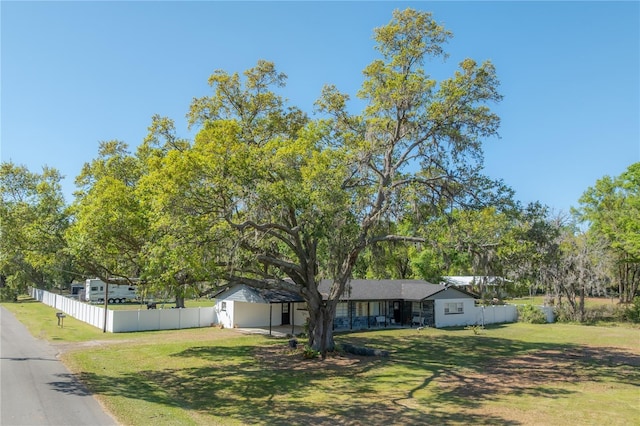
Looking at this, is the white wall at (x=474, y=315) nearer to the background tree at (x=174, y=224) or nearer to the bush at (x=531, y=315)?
the bush at (x=531, y=315)

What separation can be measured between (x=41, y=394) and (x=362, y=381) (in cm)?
1035

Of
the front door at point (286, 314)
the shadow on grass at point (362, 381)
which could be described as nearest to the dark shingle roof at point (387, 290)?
the front door at point (286, 314)

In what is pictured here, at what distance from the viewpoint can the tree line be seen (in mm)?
16031

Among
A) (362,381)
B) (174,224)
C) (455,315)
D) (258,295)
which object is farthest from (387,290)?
(174,224)

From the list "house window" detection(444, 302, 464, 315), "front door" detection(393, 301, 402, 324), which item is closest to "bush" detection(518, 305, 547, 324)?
"house window" detection(444, 302, 464, 315)

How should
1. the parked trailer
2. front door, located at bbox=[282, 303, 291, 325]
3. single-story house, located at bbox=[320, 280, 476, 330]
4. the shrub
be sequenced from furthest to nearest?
the parked trailer
front door, located at bbox=[282, 303, 291, 325]
single-story house, located at bbox=[320, 280, 476, 330]
the shrub

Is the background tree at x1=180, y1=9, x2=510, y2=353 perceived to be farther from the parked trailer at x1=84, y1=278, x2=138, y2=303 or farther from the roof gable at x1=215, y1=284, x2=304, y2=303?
the parked trailer at x1=84, y1=278, x2=138, y2=303

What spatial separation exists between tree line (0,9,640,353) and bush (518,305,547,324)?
21.7m

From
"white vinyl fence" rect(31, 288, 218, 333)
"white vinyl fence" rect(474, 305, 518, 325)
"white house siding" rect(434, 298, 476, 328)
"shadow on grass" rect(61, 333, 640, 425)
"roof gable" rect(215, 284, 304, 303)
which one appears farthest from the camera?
"white vinyl fence" rect(474, 305, 518, 325)

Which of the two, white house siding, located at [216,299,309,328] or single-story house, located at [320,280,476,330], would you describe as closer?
white house siding, located at [216,299,309,328]

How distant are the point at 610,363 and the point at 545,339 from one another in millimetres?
9082

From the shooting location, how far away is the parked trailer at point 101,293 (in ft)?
170

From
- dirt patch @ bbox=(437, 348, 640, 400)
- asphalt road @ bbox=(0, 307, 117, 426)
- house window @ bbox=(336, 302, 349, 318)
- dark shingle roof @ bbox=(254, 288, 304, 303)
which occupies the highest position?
dark shingle roof @ bbox=(254, 288, 304, 303)

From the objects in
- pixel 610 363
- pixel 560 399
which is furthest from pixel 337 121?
pixel 610 363
